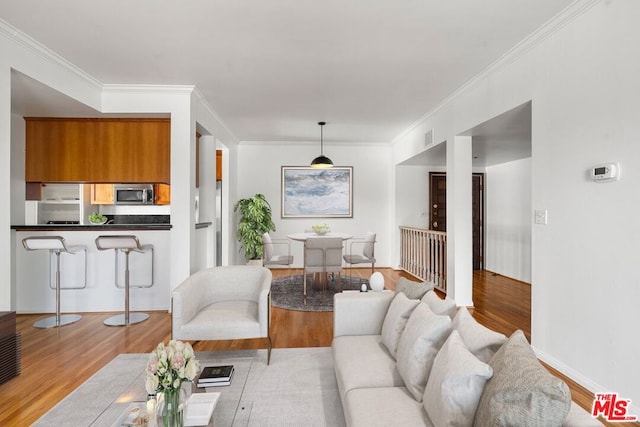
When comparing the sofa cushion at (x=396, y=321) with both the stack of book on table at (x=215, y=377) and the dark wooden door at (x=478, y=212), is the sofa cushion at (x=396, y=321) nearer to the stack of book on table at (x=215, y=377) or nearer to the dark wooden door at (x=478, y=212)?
the stack of book on table at (x=215, y=377)

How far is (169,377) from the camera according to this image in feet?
A: 4.56

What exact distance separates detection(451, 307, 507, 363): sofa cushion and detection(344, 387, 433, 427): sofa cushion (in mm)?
350

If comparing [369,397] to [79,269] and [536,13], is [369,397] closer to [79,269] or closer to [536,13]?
[536,13]

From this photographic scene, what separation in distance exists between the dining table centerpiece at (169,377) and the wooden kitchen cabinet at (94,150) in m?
3.40

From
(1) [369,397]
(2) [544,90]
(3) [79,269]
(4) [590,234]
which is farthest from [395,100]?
(3) [79,269]

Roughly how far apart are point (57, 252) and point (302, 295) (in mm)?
3021

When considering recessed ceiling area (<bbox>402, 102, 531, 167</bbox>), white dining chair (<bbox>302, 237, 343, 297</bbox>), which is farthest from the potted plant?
recessed ceiling area (<bbox>402, 102, 531, 167</bbox>)

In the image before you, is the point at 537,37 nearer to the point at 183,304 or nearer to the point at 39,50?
the point at 183,304

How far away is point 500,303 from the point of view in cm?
461

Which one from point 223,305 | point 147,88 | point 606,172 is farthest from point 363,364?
point 147,88

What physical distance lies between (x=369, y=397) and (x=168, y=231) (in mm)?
3482

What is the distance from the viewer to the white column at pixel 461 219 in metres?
4.38

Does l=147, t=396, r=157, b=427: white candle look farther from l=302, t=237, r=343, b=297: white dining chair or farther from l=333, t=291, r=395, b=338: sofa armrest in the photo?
l=302, t=237, r=343, b=297: white dining chair

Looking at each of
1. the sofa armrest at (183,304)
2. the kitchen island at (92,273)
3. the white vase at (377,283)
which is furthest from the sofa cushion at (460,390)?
the kitchen island at (92,273)
